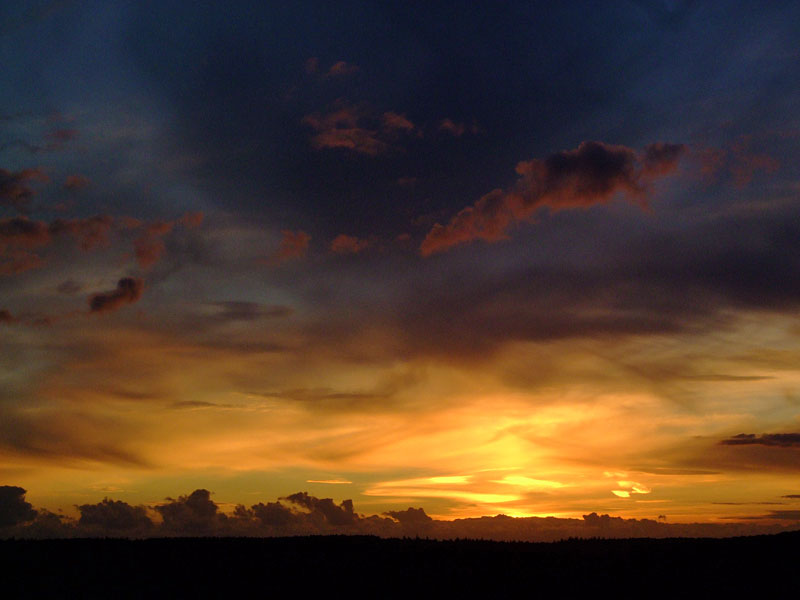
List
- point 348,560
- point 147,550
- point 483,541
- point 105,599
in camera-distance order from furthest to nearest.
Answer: point 483,541 < point 147,550 < point 348,560 < point 105,599

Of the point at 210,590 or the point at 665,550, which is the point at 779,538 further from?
the point at 210,590

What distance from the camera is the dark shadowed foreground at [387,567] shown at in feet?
150

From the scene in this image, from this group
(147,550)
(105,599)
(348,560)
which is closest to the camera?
(105,599)

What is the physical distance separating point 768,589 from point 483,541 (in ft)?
72.6

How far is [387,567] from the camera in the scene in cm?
5028

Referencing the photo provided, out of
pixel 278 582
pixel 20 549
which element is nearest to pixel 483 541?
pixel 278 582

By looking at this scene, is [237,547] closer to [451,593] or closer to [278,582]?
[278,582]

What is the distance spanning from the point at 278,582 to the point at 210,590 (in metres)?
4.39

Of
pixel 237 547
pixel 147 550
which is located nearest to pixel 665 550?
pixel 237 547

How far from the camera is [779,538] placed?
202 feet

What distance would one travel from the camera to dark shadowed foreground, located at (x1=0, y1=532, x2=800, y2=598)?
4566cm

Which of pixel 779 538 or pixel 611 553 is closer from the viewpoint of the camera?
pixel 611 553

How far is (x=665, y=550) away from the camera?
5628 cm

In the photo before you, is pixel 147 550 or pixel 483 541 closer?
pixel 147 550
